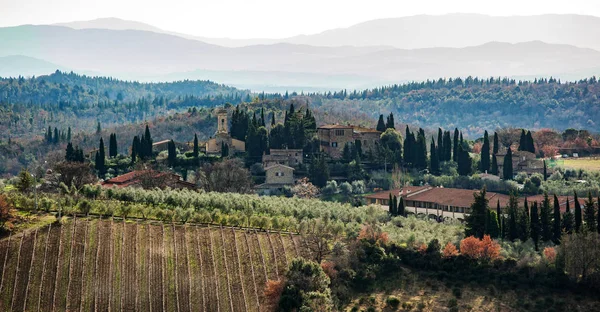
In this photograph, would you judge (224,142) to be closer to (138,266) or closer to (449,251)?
(449,251)

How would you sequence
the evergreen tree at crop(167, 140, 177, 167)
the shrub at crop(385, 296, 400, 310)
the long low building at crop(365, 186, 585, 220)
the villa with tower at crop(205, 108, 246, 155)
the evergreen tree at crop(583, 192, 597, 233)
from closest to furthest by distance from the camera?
the shrub at crop(385, 296, 400, 310) → the evergreen tree at crop(583, 192, 597, 233) → the long low building at crop(365, 186, 585, 220) → the evergreen tree at crop(167, 140, 177, 167) → the villa with tower at crop(205, 108, 246, 155)

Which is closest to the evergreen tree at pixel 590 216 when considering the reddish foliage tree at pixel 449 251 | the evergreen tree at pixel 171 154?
the reddish foliage tree at pixel 449 251

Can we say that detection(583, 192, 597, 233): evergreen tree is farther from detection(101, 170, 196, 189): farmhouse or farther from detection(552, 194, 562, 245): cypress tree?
detection(101, 170, 196, 189): farmhouse

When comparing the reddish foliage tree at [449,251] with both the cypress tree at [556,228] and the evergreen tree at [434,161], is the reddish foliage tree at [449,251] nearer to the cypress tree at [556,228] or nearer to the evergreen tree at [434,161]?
the cypress tree at [556,228]

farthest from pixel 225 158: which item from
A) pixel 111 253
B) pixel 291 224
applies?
pixel 111 253

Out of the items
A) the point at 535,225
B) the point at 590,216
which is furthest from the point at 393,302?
the point at 590,216

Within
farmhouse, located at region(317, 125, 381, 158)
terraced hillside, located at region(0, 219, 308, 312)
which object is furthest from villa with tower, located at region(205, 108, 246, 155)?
terraced hillside, located at region(0, 219, 308, 312)
